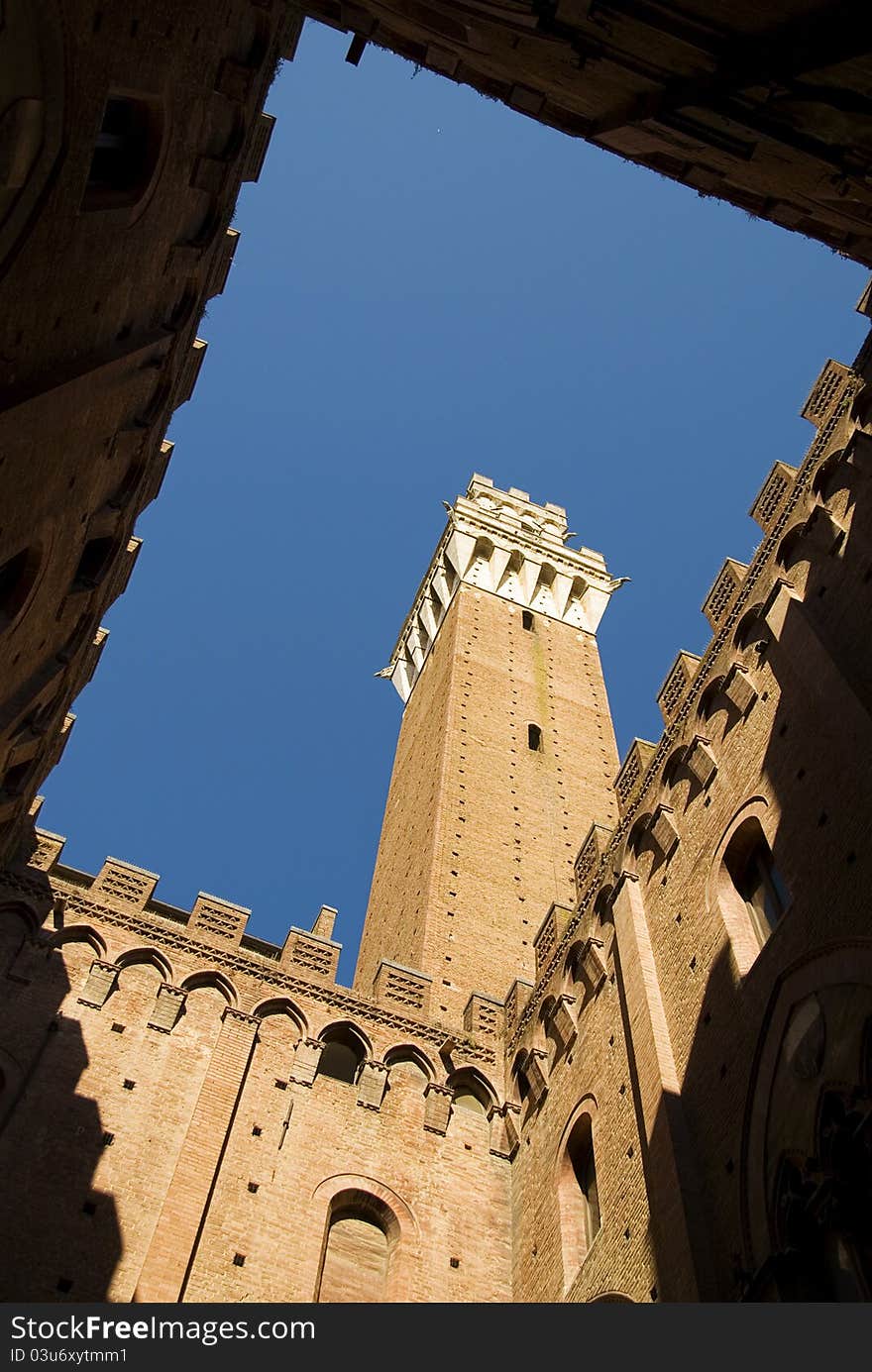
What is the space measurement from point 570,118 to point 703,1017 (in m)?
7.35

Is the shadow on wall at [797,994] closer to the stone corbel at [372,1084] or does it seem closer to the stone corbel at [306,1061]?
the stone corbel at [372,1084]

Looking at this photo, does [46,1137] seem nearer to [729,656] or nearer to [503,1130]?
[503,1130]

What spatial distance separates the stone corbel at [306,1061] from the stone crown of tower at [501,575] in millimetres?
20109

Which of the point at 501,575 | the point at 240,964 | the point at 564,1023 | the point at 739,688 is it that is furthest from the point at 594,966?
the point at 501,575

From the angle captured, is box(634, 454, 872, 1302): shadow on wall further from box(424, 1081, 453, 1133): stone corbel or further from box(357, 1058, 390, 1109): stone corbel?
box(357, 1058, 390, 1109): stone corbel

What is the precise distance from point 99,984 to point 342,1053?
10.8 ft

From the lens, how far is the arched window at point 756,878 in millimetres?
9969

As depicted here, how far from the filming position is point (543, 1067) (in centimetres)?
1423

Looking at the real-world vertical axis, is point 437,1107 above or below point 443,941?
below

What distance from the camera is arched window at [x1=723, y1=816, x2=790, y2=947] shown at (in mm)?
9969

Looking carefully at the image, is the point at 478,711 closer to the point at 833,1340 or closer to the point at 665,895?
the point at 665,895

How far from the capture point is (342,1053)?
15.1 metres

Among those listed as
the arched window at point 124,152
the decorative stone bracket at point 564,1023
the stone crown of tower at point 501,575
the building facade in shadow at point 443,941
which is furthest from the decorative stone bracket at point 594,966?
the stone crown of tower at point 501,575

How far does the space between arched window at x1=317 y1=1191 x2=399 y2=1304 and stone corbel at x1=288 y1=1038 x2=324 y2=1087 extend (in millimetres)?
1468
